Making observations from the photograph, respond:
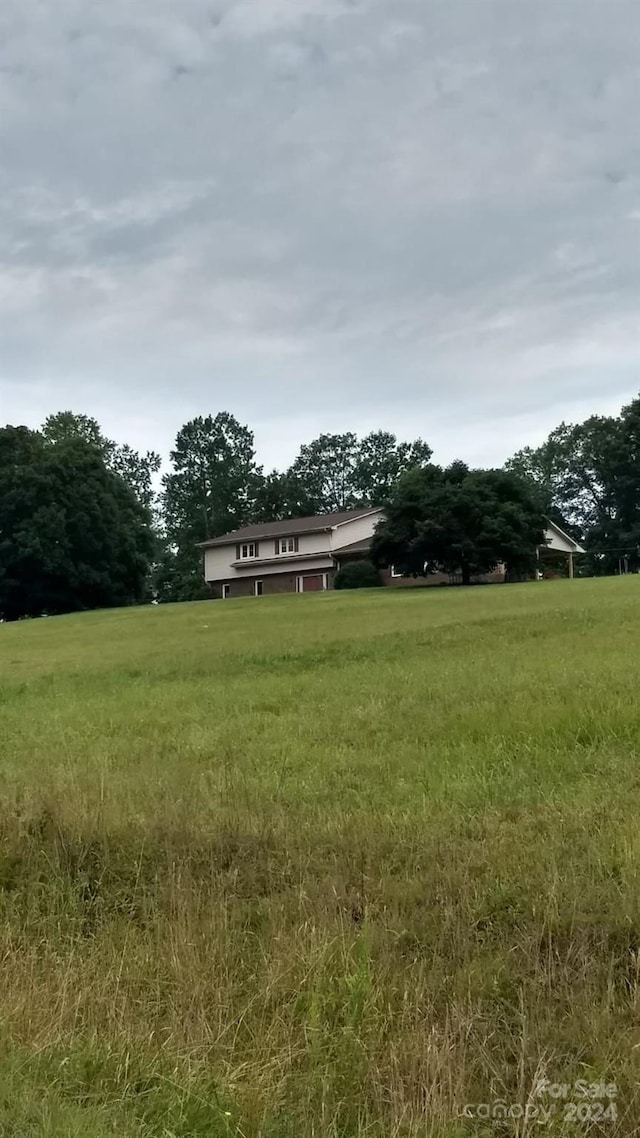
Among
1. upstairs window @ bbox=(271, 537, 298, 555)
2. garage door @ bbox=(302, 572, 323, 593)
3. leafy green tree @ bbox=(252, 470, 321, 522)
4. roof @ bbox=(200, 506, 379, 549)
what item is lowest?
garage door @ bbox=(302, 572, 323, 593)

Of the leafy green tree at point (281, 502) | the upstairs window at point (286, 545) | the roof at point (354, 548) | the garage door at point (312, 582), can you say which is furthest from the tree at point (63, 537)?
the leafy green tree at point (281, 502)

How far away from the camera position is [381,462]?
102 metres

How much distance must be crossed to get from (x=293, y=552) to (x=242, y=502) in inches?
1389

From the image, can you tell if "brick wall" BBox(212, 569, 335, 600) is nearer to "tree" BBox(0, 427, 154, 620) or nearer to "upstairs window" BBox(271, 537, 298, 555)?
"upstairs window" BBox(271, 537, 298, 555)

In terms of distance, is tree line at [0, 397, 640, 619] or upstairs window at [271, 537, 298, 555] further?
upstairs window at [271, 537, 298, 555]

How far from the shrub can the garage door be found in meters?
5.61

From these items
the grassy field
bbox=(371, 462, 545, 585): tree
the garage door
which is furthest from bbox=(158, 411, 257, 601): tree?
the grassy field

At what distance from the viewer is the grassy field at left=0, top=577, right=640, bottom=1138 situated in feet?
11.4

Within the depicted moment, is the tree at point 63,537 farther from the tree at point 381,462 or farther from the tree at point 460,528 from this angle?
the tree at point 381,462

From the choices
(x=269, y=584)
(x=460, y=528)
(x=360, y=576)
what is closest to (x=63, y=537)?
(x=269, y=584)

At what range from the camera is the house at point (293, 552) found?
5756 cm

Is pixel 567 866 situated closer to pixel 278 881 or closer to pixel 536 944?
pixel 536 944

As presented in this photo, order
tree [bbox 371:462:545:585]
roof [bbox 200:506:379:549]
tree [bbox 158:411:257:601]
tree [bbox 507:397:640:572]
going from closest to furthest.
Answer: tree [bbox 371:462:545:585], roof [bbox 200:506:379:549], tree [bbox 507:397:640:572], tree [bbox 158:411:257:601]

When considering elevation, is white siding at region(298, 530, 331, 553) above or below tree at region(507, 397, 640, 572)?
below
